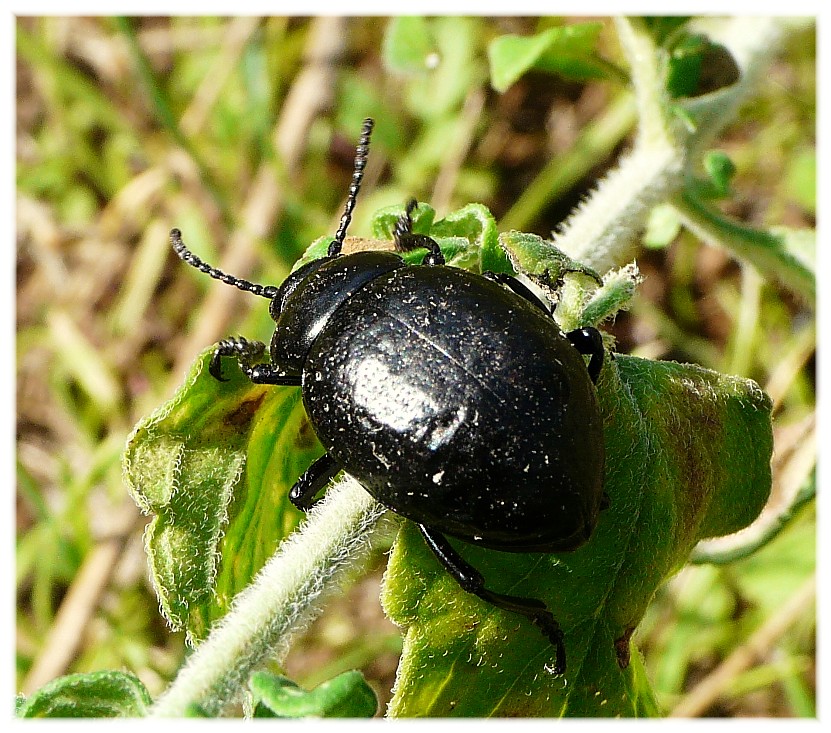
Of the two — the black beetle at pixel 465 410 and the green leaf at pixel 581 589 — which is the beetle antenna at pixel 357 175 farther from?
the green leaf at pixel 581 589

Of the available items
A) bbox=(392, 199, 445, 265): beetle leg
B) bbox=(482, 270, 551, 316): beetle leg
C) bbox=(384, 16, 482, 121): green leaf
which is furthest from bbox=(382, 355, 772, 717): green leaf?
bbox=(384, 16, 482, 121): green leaf

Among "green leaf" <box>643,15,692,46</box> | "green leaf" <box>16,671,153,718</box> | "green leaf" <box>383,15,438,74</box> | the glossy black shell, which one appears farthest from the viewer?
"green leaf" <box>383,15,438,74</box>

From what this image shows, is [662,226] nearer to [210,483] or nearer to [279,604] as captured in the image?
[210,483]

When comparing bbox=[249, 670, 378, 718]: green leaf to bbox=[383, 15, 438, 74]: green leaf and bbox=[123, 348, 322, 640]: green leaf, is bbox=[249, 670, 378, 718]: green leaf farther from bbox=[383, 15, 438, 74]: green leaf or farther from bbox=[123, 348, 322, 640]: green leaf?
bbox=[383, 15, 438, 74]: green leaf

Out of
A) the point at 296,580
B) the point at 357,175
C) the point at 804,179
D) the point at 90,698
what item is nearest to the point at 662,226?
the point at 357,175

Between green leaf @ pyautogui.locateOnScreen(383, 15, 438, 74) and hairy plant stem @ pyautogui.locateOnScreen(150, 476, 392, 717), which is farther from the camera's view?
green leaf @ pyautogui.locateOnScreen(383, 15, 438, 74)
